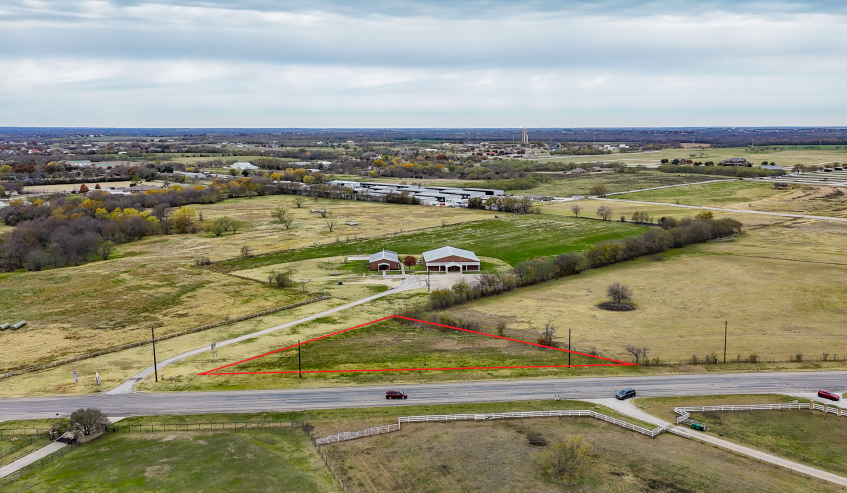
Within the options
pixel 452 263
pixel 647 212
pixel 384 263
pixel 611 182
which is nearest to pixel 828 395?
pixel 452 263

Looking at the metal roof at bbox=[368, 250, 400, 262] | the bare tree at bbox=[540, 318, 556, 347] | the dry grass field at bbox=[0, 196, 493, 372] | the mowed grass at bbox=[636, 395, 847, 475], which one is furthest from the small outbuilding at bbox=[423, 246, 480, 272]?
the mowed grass at bbox=[636, 395, 847, 475]

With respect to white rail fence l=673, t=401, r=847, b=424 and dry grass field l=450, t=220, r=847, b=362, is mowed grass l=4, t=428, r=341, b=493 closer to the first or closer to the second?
white rail fence l=673, t=401, r=847, b=424

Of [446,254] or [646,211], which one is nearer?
[446,254]

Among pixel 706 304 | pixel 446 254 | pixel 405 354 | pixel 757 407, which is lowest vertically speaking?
pixel 405 354

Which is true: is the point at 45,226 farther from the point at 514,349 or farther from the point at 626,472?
the point at 626,472

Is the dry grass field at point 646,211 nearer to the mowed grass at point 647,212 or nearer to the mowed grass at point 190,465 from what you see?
the mowed grass at point 647,212

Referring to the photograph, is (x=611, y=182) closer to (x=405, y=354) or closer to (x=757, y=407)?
(x=405, y=354)

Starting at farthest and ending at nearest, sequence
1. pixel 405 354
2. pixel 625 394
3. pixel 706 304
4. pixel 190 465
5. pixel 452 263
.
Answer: pixel 452 263
pixel 706 304
pixel 405 354
pixel 625 394
pixel 190 465
